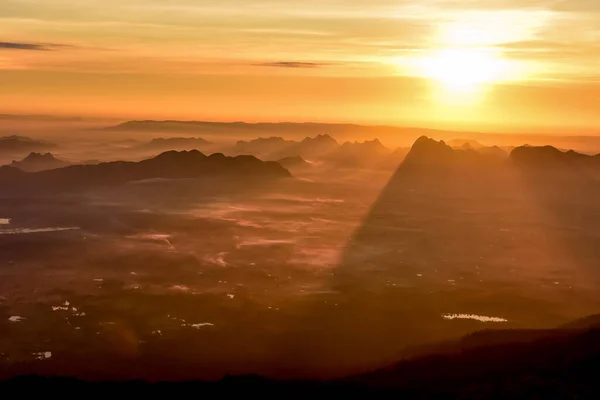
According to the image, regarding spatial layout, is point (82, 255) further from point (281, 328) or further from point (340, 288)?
point (281, 328)

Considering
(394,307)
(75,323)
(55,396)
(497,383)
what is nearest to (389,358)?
(497,383)

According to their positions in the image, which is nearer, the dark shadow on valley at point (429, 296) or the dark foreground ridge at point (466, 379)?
the dark foreground ridge at point (466, 379)

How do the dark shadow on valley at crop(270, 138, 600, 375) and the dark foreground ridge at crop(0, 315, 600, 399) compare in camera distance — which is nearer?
the dark foreground ridge at crop(0, 315, 600, 399)

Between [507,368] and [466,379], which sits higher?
[507,368]

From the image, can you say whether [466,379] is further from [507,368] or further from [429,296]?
[429,296]

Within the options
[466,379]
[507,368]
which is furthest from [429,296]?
[466,379]

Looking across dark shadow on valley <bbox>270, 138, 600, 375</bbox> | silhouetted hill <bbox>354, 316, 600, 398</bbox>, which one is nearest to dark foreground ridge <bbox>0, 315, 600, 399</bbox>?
silhouetted hill <bbox>354, 316, 600, 398</bbox>

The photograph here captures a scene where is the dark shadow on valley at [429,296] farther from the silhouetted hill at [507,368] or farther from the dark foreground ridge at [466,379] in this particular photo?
the dark foreground ridge at [466,379]

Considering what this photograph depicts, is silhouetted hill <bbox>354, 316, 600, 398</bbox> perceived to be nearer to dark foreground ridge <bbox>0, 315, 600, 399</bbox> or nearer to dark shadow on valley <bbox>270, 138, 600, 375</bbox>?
dark foreground ridge <bbox>0, 315, 600, 399</bbox>

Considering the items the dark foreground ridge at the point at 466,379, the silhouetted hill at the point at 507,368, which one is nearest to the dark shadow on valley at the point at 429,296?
the silhouetted hill at the point at 507,368
